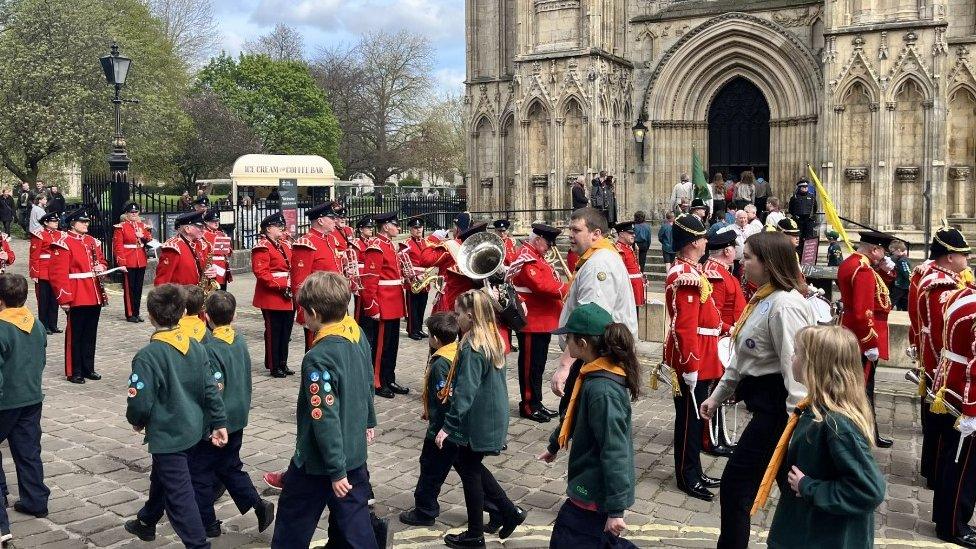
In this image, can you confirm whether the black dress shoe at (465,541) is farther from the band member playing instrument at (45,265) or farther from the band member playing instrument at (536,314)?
the band member playing instrument at (45,265)

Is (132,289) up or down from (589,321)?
down

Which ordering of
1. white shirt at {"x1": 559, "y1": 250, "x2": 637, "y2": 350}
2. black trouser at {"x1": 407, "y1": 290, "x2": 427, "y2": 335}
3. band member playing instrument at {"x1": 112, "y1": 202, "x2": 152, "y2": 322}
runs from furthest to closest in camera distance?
band member playing instrument at {"x1": 112, "y1": 202, "x2": 152, "y2": 322} < black trouser at {"x1": 407, "y1": 290, "x2": 427, "y2": 335} < white shirt at {"x1": 559, "y1": 250, "x2": 637, "y2": 350}

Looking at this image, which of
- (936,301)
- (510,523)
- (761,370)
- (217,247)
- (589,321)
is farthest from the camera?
(217,247)

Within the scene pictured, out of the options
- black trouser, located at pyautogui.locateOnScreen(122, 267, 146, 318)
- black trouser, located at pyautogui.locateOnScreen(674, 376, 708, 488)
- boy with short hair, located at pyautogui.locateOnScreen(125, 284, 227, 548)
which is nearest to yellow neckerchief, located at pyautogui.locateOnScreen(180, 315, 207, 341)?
boy with short hair, located at pyautogui.locateOnScreen(125, 284, 227, 548)

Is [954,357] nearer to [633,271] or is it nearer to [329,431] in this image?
[329,431]

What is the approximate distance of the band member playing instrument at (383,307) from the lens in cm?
959

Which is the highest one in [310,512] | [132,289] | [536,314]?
[536,314]

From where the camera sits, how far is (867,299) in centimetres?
743

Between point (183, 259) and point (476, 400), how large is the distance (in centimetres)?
705

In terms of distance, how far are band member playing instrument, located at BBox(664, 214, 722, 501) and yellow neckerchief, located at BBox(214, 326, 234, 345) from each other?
3195 millimetres

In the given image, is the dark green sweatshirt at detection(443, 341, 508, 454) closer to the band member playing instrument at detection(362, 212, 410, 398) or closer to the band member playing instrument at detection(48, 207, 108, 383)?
the band member playing instrument at detection(362, 212, 410, 398)

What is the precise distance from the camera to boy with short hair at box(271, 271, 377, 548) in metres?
4.36

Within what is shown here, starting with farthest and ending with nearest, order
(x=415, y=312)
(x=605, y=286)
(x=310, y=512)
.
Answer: (x=415, y=312), (x=605, y=286), (x=310, y=512)

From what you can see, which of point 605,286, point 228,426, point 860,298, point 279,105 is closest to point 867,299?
point 860,298
